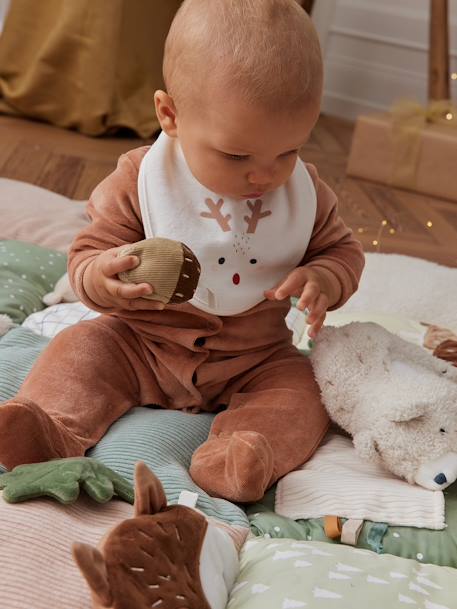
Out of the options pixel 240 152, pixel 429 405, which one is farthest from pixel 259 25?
pixel 429 405

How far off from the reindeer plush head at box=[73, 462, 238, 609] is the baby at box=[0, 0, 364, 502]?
158 mm

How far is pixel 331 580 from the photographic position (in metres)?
0.63

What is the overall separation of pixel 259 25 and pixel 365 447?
38 centimetres

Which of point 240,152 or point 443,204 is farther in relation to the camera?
point 443,204

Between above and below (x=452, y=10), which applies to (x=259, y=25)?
above

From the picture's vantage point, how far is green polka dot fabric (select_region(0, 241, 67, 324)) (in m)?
1.11

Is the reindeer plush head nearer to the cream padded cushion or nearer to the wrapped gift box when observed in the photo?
the cream padded cushion

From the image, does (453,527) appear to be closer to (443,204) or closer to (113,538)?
(113,538)

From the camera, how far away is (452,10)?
8.83ft

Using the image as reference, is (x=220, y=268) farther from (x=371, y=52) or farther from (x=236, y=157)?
(x=371, y=52)

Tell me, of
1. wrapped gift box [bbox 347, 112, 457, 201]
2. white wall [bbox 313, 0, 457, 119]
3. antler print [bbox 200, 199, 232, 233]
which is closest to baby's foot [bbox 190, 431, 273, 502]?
antler print [bbox 200, 199, 232, 233]

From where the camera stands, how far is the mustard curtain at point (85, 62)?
7.63 feet

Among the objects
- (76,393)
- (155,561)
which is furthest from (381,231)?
(155,561)

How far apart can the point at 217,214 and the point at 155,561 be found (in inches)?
15.9
